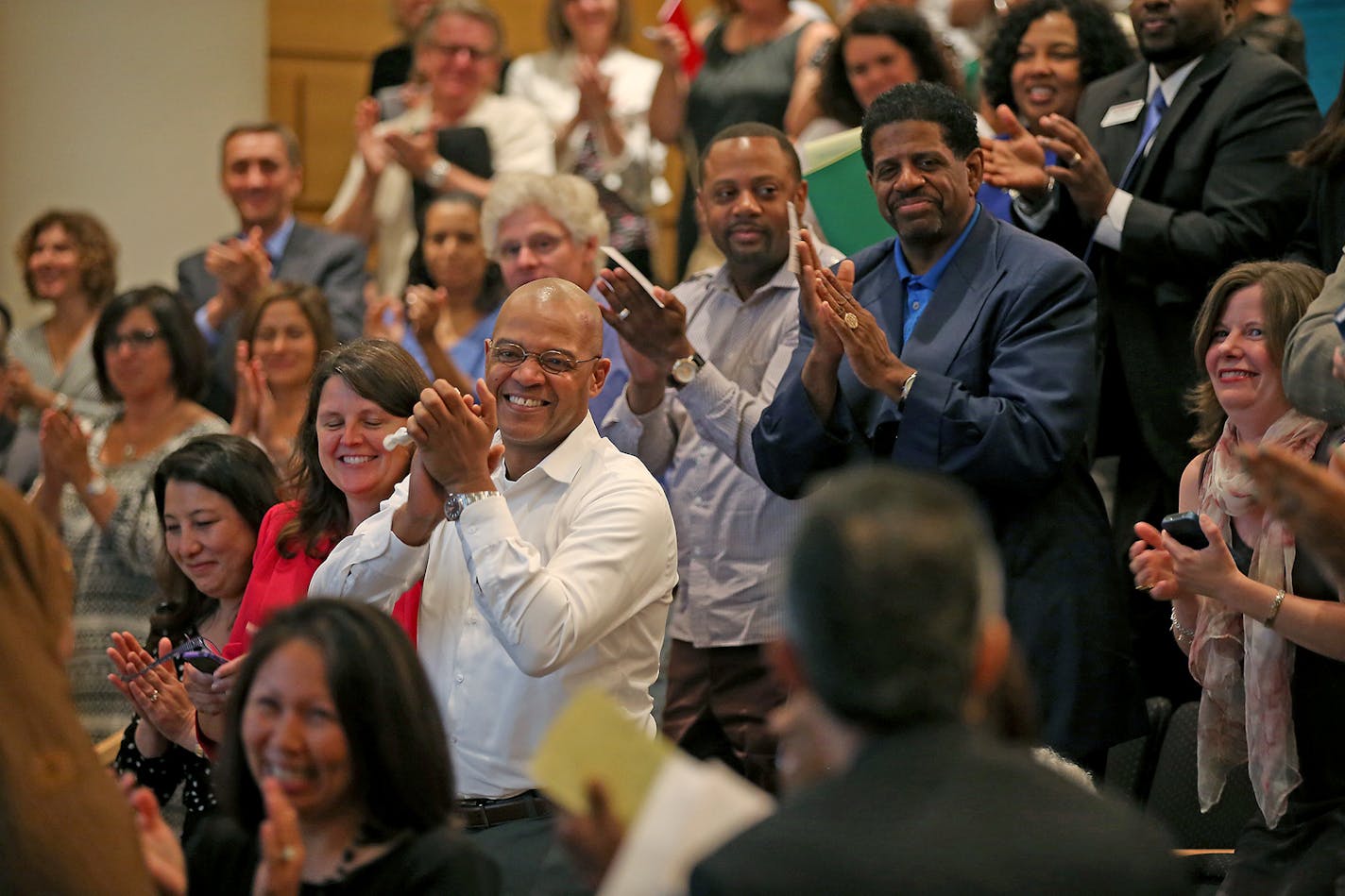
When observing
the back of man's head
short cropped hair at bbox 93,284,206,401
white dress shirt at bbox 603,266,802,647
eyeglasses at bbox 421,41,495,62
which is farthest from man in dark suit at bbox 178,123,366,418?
the back of man's head

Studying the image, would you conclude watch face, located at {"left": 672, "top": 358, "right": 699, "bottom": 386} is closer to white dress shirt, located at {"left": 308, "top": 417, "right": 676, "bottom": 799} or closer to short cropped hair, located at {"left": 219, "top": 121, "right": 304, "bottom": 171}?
white dress shirt, located at {"left": 308, "top": 417, "right": 676, "bottom": 799}

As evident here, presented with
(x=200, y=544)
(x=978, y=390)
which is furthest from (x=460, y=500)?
(x=978, y=390)

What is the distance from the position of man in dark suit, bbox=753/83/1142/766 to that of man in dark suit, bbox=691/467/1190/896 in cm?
153

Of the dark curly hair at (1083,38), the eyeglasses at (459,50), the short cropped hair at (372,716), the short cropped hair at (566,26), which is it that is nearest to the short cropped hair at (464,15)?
the eyeglasses at (459,50)

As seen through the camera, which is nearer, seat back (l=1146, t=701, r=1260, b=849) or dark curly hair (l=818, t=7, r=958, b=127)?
seat back (l=1146, t=701, r=1260, b=849)

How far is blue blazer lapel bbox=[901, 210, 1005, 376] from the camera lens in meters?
3.14

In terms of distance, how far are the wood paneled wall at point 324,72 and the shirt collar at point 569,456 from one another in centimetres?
448

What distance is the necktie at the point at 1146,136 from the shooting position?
3.86 metres

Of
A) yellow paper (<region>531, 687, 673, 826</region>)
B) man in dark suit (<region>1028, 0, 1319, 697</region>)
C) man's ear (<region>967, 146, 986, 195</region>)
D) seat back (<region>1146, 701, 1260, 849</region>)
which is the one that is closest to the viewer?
yellow paper (<region>531, 687, 673, 826</region>)

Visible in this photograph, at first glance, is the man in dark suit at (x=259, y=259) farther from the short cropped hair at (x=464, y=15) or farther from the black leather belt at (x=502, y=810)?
the black leather belt at (x=502, y=810)

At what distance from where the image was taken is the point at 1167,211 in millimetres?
3641

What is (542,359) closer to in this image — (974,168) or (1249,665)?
(974,168)

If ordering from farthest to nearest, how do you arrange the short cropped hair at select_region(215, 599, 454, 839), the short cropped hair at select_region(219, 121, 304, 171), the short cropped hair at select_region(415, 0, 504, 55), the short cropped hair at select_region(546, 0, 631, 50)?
the short cropped hair at select_region(546, 0, 631, 50) → the short cropped hair at select_region(415, 0, 504, 55) → the short cropped hair at select_region(219, 121, 304, 171) → the short cropped hair at select_region(215, 599, 454, 839)

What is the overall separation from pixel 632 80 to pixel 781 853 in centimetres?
463
